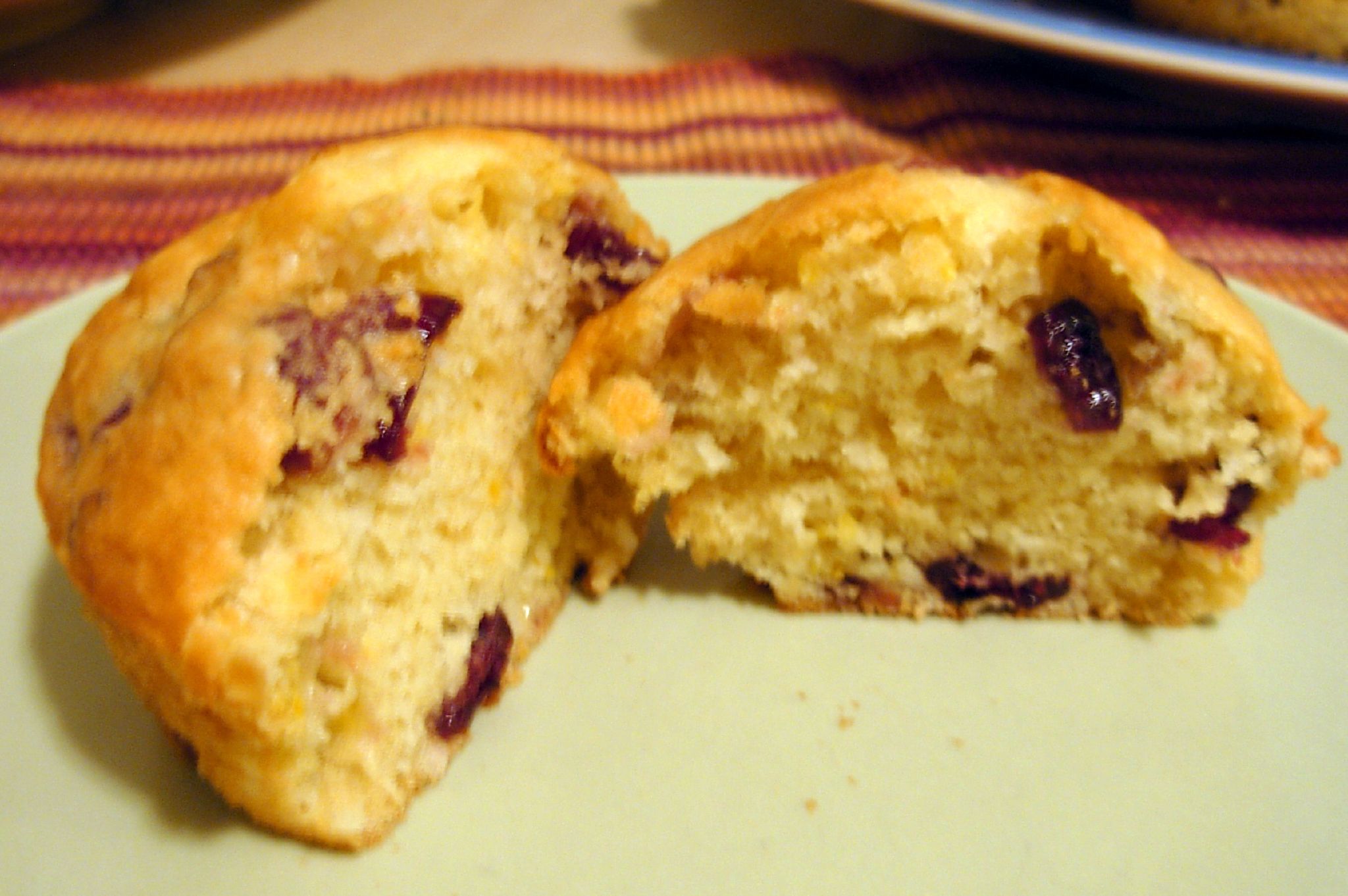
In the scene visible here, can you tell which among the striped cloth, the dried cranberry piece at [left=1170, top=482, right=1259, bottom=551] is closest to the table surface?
the striped cloth

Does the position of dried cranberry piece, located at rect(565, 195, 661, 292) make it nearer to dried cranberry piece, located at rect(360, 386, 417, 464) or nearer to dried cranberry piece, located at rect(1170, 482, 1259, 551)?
dried cranberry piece, located at rect(360, 386, 417, 464)

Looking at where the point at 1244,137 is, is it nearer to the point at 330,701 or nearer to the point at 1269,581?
the point at 1269,581

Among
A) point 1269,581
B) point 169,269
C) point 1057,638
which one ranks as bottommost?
point 1057,638

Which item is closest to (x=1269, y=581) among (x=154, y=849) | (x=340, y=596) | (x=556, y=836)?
(x=556, y=836)

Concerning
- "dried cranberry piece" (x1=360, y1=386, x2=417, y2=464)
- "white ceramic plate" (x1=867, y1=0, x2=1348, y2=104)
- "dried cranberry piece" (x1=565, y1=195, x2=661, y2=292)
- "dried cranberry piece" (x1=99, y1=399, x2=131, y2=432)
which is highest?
"white ceramic plate" (x1=867, y1=0, x2=1348, y2=104)

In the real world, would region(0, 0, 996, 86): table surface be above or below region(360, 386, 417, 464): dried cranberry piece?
below

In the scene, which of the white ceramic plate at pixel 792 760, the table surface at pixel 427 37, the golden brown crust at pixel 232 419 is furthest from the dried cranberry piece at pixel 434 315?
the table surface at pixel 427 37
